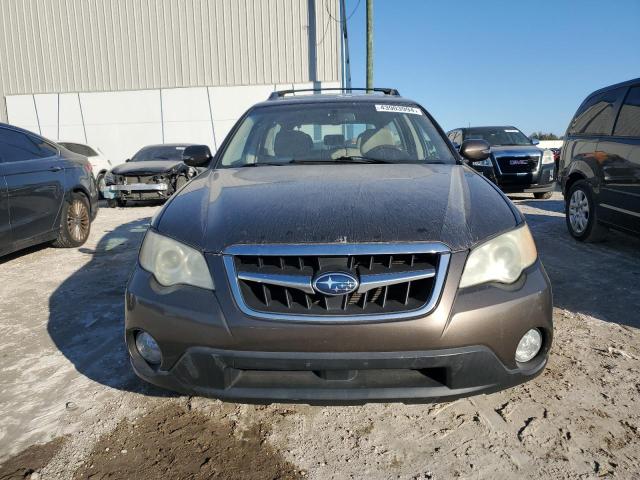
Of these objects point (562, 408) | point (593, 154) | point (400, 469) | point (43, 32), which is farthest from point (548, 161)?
point (43, 32)

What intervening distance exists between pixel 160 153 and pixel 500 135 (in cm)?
781

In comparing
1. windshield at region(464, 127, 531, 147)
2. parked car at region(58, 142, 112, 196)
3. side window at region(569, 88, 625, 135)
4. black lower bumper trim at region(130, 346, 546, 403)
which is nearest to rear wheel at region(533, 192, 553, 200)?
windshield at region(464, 127, 531, 147)

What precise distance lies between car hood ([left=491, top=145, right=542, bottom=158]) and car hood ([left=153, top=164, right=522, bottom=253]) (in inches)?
301

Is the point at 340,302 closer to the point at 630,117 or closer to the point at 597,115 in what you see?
the point at 630,117

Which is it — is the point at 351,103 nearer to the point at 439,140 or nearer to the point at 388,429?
the point at 439,140

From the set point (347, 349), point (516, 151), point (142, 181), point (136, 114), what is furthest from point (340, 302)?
point (136, 114)

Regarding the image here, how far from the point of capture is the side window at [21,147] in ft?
15.5

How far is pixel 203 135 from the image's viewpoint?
53.7 feet

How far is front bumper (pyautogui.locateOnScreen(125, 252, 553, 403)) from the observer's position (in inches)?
65.4

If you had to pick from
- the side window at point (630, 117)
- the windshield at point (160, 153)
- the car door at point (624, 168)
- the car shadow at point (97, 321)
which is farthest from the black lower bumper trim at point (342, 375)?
the windshield at point (160, 153)

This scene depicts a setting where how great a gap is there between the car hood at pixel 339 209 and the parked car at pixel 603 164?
2.78 meters

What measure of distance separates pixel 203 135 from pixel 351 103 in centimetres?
1397

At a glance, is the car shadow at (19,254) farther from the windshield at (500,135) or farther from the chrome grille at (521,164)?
the windshield at (500,135)

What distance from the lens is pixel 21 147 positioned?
195 inches
